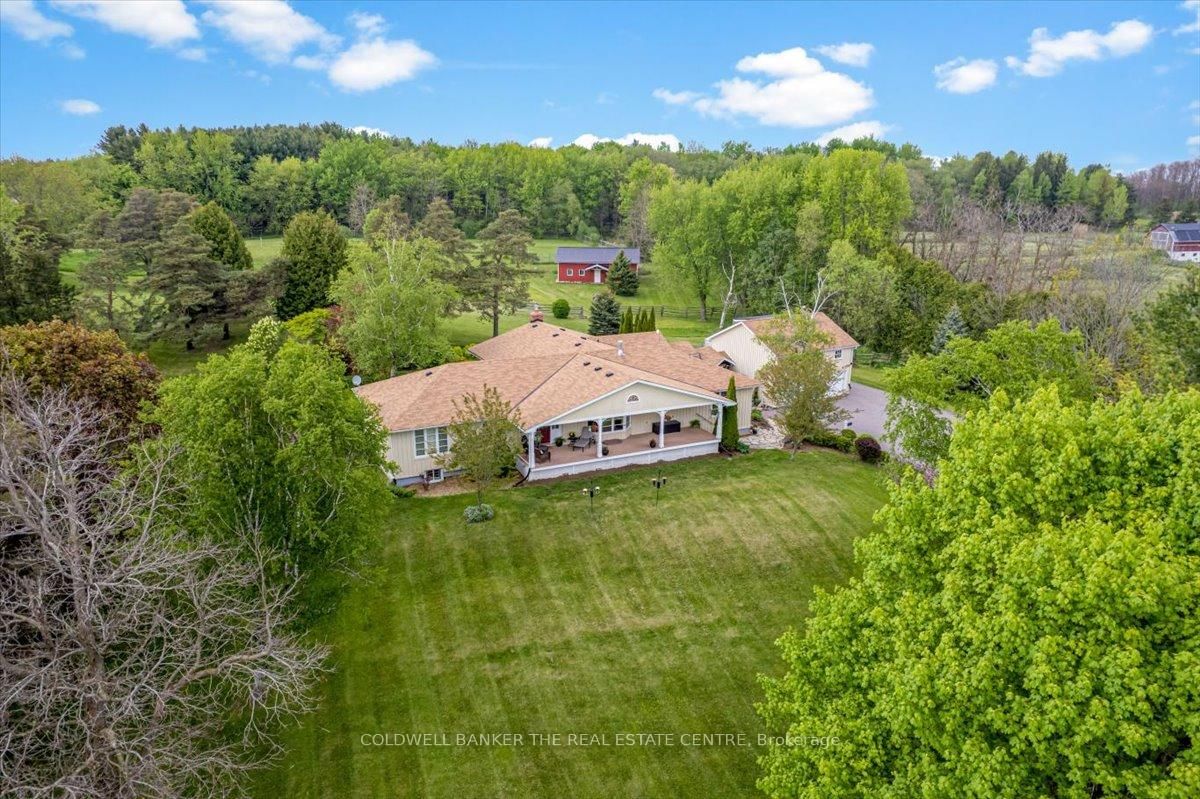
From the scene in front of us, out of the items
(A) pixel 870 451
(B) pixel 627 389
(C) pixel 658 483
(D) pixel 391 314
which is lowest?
(C) pixel 658 483

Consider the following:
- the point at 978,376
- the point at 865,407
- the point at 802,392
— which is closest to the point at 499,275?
the point at 865,407

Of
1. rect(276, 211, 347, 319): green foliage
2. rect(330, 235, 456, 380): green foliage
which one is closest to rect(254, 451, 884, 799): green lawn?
rect(330, 235, 456, 380): green foliage

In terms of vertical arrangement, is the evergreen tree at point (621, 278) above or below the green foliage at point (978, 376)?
above

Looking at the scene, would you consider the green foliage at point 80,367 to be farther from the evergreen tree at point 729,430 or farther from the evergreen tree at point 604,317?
the evergreen tree at point 604,317

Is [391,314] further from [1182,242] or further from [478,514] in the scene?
[1182,242]

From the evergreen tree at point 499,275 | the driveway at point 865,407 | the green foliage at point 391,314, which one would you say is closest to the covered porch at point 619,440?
the driveway at point 865,407

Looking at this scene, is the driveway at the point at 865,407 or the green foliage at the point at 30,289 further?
the driveway at the point at 865,407
